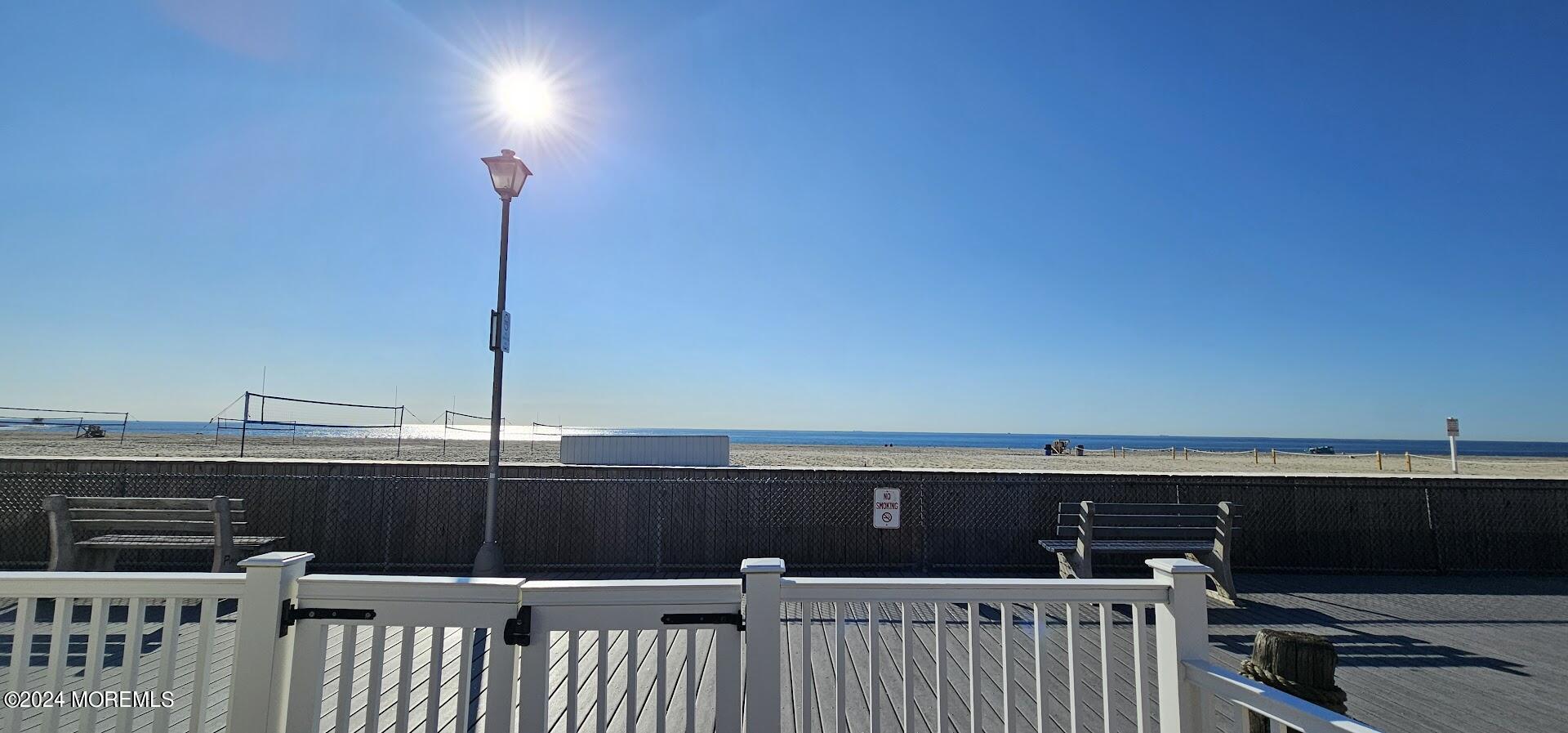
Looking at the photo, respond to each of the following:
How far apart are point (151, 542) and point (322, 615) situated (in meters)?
5.09

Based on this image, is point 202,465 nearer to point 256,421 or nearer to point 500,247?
point 500,247

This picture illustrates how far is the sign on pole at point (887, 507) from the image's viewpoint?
6914 mm

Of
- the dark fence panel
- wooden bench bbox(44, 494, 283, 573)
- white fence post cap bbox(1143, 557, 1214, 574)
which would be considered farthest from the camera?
the dark fence panel

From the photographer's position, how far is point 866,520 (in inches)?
281

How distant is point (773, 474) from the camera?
732 centimetres

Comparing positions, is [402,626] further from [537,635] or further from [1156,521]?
[1156,521]

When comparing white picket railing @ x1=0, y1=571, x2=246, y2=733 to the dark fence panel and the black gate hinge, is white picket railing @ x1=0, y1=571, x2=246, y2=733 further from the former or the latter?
the dark fence panel

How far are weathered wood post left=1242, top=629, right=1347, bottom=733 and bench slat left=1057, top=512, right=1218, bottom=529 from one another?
4508 millimetres

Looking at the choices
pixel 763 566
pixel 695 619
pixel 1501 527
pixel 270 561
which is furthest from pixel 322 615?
pixel 1501 527

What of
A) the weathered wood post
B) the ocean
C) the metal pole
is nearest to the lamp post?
the metal pole

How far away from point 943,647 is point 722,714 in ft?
2.60

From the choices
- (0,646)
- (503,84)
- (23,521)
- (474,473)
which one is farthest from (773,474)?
(23,521)

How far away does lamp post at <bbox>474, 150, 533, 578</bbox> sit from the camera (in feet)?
19.7

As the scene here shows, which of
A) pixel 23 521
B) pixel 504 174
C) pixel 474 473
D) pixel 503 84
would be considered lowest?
pixel 23 521
